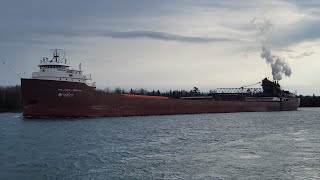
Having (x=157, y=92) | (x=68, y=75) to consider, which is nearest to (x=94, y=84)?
(x=68, y=75)

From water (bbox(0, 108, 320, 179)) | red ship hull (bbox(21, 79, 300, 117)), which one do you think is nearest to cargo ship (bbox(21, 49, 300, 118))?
red ship hull (bbox(21, 79, 300, 117))

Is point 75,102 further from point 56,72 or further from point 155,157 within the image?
point 155,157

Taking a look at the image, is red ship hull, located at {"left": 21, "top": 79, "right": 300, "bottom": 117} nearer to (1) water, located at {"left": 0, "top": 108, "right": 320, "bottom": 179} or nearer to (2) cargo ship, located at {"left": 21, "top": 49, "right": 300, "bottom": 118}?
(2) cargo ship, located at {"left": 21, "top": 49, "right": 300, "bottom": 118}

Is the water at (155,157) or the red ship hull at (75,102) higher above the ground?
the red ship hull at (75,102)

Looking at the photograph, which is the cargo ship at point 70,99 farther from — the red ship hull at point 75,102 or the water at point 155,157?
the water at point 155,157

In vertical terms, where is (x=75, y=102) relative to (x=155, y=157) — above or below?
above

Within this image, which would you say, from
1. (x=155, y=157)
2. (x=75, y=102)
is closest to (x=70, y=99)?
(x=75, y=102)

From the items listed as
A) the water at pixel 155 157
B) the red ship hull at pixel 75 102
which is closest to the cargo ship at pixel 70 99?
the red ship hull at pixel 75 102

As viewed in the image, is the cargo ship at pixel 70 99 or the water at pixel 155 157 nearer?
the water at pixel 155 157

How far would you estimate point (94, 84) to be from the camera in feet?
134

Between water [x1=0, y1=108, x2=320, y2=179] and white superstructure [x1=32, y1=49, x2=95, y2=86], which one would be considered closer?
water [x1=0, y1=108, x2=320, y2=179]

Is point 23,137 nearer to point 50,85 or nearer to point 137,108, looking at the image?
point 50,85

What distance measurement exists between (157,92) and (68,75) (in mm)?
54320

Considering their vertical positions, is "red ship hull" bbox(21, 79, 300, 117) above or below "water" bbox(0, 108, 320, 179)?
above
